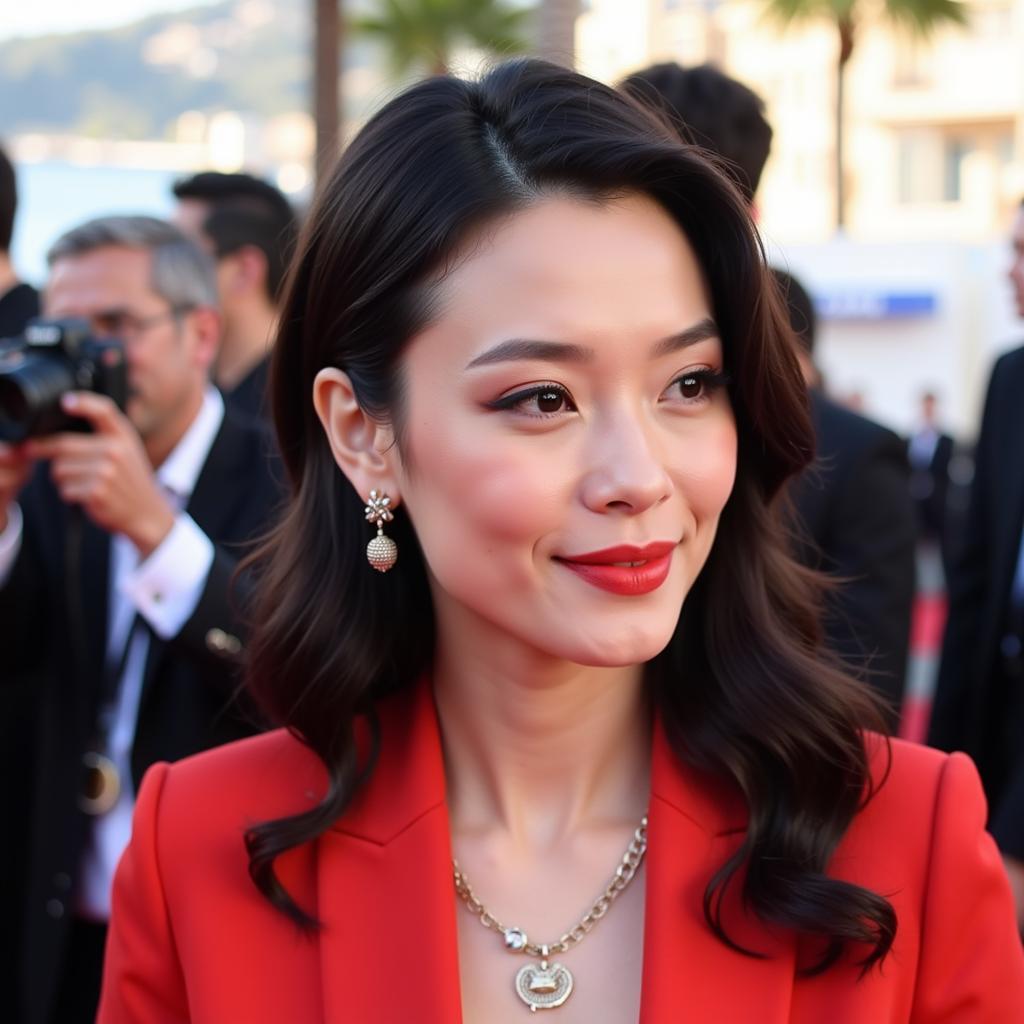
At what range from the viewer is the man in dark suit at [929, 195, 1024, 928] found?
12.6ft

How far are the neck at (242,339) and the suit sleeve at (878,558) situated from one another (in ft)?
9.00

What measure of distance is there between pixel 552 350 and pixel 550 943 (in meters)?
0.75

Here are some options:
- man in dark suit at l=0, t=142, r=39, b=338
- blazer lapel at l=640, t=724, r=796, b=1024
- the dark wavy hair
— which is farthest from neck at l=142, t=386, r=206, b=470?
blazer lapel at l=640, t=724, r=796, b=1024

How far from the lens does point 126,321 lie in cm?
377

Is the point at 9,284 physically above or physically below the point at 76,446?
above

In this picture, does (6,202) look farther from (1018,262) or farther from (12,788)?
(1018,262)

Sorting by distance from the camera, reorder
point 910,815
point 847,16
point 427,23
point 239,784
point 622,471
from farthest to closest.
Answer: point 427,23, point 847,16, point 239,784, point 910,815, point 622,471

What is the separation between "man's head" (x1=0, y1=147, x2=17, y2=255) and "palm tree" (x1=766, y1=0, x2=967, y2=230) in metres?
21.1

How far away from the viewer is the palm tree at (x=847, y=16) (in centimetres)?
2442

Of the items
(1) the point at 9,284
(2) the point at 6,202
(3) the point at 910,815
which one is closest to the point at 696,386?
(3) the point at 910,815

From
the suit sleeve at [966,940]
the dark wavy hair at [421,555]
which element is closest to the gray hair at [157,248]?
the dark wavy hair at [421,555]

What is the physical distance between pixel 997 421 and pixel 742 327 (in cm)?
235

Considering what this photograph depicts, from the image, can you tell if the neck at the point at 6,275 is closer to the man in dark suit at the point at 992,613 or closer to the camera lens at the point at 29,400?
the camera lens at the point at 29,400

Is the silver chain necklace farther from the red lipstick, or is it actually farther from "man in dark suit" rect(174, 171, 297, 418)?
"man in dark suit" rect(174, 171, 297, 418)
